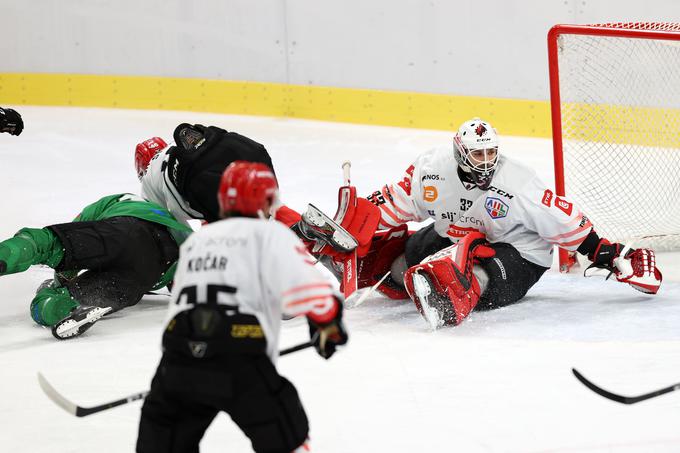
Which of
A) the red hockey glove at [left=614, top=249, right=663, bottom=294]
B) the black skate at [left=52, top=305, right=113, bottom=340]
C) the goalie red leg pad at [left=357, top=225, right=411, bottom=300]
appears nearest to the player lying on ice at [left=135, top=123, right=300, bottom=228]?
the goalie red leg pad at [left=357, top=225, right=411, bottom=300]

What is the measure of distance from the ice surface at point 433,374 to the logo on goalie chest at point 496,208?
0.39 meters

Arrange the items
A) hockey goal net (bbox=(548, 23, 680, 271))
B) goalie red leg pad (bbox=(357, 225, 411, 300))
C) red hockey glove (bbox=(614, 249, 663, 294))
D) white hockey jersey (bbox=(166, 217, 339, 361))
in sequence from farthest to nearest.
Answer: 1. hockey goal net (bbox=(548, 23, 680, 271))
2. goalie red leg pad (bbox=(357, 225, 411, 300))
3. red hockey glove (bbox=(614, 249, 663, 294))
4. white hockey jersey (bbox=(166, 217, 339, 361))

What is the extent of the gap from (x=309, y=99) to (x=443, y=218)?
4.42m

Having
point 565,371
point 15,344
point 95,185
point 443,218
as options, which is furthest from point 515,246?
point 95,185

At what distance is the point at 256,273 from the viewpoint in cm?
223

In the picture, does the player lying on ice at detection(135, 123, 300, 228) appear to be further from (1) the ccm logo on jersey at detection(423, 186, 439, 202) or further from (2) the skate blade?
(2) the skate blade

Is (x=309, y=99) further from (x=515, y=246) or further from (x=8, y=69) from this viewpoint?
(x=515, y=246)

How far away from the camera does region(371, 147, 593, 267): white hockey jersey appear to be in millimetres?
4320

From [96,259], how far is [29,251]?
10.4 inches

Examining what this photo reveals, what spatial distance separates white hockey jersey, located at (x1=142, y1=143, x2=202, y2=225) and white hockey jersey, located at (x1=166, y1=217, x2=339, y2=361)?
7.05 feet

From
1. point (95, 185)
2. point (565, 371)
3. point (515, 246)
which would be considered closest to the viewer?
point (565, 371)

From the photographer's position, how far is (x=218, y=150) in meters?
4.20

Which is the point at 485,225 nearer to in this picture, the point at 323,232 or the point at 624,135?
the point at 323,232

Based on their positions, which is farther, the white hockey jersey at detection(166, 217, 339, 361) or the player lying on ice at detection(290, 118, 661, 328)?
the player lying on ice at detection(290, 118, 661, 328)
